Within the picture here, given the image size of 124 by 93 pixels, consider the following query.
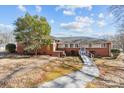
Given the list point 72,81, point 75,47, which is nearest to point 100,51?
point 75,47

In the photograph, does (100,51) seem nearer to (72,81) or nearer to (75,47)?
(75,47)

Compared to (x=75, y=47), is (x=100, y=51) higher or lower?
lower

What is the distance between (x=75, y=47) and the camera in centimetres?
2264

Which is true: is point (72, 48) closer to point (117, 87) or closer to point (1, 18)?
point (1, 18)

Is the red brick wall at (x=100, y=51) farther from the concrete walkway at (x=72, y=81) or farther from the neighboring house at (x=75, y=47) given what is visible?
the concrete walkway at (x=72, y=81)

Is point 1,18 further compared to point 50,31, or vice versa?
point 50,31

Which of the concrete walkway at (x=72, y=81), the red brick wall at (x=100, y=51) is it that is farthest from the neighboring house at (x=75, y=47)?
the concrete walkway at (x=72, y=81)

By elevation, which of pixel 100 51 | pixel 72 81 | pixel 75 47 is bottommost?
pixel 72 81

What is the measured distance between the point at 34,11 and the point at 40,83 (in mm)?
9994

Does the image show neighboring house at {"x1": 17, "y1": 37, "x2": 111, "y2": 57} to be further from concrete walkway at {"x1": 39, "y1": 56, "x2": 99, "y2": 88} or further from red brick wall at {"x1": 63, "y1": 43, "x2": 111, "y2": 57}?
concrete walkway at {"x1": 39, "y1": 56, "x2": 99, "y2": 88}

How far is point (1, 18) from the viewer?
62.9ft

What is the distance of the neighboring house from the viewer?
21484mm
